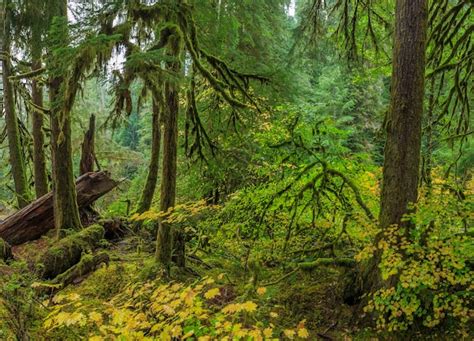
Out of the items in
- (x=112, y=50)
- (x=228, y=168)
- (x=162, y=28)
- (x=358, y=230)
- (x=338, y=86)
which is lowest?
(x=358, y=230)

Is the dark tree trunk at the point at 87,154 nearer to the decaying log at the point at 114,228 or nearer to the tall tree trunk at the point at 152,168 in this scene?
the tall tree trunk at the point at 152,168

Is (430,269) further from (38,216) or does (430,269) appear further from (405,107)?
(38,216)

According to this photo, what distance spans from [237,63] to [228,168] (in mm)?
2750

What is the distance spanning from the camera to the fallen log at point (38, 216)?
8742 millimetres

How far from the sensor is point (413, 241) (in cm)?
466

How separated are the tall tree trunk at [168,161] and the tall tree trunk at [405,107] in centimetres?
291

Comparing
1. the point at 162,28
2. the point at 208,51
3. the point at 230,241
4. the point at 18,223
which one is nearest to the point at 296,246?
the point at 230,241

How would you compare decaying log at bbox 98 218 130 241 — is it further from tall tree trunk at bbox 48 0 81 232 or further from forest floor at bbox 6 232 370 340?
forest floor at bbox 6 232 370 340

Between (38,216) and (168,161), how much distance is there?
4.77 m

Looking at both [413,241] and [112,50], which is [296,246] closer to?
[413,241]

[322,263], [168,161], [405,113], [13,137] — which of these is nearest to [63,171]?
[168,161]

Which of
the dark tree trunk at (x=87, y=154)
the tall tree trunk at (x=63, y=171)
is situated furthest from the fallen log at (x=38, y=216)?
the tall tree trunk at (x=63, y=171)

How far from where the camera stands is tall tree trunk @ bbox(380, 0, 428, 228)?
15.8ft

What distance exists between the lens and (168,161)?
5941mm
